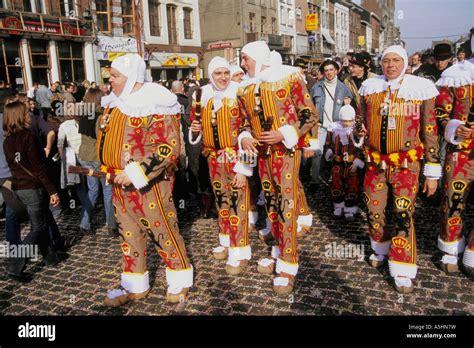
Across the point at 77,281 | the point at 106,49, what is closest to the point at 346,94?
the point at 77,281

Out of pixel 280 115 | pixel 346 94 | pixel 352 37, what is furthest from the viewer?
pixel 352 37

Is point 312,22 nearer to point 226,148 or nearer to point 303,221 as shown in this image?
point 303,221

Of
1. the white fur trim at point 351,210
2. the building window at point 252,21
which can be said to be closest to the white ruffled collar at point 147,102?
the white fur trim at point 351,210

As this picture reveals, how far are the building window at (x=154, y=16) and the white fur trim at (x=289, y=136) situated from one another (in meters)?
23.1

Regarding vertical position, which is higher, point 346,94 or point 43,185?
point 346,94

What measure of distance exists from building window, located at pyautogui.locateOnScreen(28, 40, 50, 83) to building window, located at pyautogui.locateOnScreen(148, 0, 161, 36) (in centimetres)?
752

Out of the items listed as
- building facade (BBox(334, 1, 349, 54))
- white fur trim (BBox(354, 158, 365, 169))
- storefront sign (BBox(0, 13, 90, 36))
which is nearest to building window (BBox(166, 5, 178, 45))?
storefront sign (BBox(0, 13, 90, 36))

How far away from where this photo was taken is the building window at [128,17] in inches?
878

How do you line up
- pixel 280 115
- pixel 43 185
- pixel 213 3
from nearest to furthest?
pixel 280 115, pixel 43 185, pixel 213 3

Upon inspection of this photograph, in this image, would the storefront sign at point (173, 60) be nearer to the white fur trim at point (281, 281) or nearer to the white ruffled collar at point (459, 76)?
the white ruffled collar at point (459, 76)

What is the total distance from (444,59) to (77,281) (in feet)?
22.0

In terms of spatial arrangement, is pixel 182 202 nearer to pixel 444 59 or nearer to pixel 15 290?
pixel 15 290

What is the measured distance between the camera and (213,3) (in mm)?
31469

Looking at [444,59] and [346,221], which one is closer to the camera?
[346,221]
